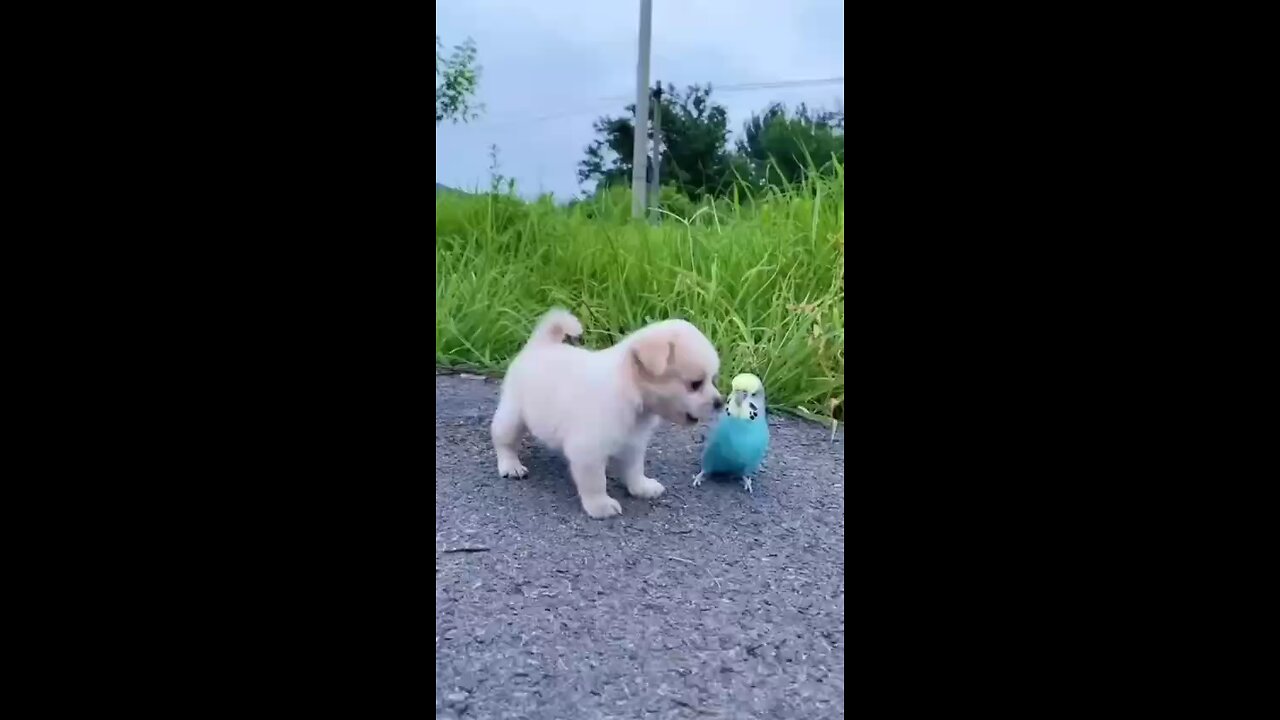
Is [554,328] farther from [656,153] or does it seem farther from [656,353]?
[656,153]

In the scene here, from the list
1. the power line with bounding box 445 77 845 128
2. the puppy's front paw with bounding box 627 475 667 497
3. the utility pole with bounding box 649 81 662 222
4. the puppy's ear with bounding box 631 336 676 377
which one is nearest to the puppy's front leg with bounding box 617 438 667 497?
the puppy's front paw with bounding box 627 475 667 497

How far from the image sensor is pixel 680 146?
42.1 inches

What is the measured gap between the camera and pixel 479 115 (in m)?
1.03

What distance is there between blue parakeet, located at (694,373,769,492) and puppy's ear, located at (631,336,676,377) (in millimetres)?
93

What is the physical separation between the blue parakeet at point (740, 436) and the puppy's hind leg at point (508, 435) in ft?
0.72

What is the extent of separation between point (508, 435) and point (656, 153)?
382mm

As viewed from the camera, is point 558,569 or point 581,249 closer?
point 558,569

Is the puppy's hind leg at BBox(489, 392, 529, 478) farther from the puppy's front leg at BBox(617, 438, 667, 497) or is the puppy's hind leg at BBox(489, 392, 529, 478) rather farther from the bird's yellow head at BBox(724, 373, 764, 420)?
the bird's yellow head at BBox(724, 373, 764, 420)

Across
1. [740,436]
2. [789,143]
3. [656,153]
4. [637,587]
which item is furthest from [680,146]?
[637,587]
